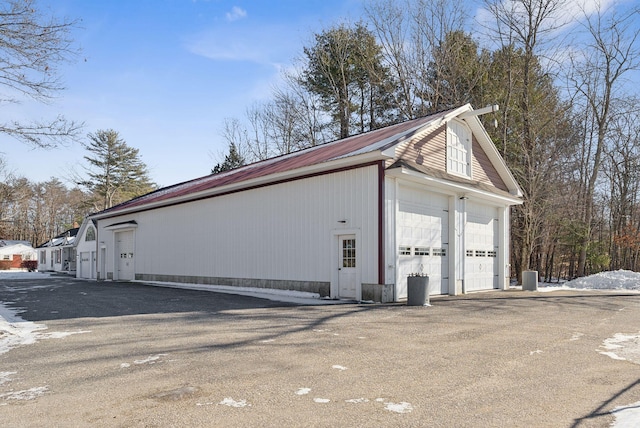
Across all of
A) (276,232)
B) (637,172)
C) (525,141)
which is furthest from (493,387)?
(637,172)

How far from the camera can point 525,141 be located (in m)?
26.3

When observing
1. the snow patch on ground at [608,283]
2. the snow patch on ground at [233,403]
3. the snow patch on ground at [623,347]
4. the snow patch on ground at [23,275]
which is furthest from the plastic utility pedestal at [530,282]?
the snow patch on ground at [23,275]

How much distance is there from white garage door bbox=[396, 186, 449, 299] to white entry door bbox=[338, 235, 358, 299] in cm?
122

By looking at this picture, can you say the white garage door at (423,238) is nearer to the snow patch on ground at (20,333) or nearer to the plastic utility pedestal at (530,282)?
the plastic utility pedestal at (530,282)

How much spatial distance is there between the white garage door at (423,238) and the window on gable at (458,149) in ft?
4.56

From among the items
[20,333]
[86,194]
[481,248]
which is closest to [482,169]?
[481,248]

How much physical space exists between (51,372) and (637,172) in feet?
111

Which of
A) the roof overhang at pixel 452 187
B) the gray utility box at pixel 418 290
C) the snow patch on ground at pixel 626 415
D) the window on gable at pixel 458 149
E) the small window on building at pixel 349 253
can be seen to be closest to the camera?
the snow patch on ground at pixel 626 415

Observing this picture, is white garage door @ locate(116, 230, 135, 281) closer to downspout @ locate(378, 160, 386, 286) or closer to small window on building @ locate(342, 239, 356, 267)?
small window on building @ locate(342, 239, 356, 267)

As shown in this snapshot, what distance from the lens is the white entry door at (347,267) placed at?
43.6ft

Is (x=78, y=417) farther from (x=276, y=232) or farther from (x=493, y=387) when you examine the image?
(x=276, y=232)

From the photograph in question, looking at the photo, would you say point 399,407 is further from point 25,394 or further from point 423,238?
point 423,238

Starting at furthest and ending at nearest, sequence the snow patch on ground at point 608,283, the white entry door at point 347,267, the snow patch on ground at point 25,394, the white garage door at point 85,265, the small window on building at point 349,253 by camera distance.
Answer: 1. the white garage door at point 85,265
2. the snow patch on ground at point 608,283
3. the small window on building at point 349,253
4. the white entry door at point 347,267
5. the snow patch on ground at point 25,394

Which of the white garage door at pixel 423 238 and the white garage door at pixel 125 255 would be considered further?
the white garage door at pixel 125 255
